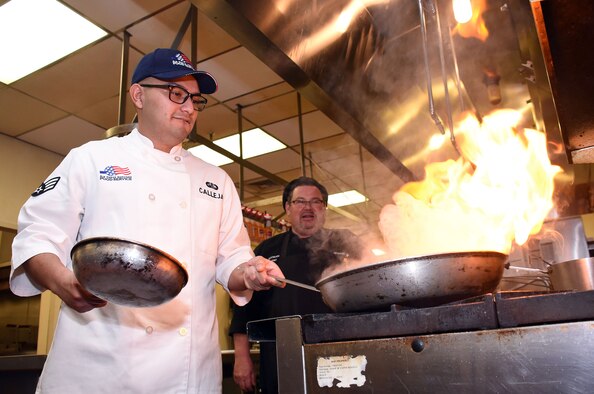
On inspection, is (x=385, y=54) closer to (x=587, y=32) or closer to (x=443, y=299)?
(x=587, y=32)

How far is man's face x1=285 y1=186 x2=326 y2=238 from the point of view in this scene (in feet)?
9.00

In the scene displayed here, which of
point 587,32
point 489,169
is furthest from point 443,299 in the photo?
point 489,169

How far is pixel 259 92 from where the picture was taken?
4.54 metres

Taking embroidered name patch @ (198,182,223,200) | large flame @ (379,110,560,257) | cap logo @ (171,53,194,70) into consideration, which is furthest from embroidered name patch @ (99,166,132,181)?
large flame @ (379,110,560,257)

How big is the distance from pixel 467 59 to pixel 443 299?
261cm

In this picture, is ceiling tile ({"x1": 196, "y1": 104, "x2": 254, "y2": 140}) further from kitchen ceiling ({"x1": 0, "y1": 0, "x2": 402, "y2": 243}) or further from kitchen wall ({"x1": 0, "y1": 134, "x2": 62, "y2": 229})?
kitchen wall ({"x1": 0, "y1": 134, "x2": 62, "y2": 229})

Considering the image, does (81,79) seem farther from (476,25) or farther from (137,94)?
(476,25)

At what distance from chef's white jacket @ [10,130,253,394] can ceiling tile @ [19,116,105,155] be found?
3731 millimetres

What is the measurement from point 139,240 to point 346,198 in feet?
21.8

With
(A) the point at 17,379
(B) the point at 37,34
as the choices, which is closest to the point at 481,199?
(A) the point at 17,379

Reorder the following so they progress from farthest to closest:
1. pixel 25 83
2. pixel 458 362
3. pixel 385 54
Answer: pixel 25 83
pixel 385 54
pixel 458 362

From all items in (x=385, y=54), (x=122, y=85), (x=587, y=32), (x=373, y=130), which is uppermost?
(x=122, y=85)

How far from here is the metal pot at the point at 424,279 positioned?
1.01 m

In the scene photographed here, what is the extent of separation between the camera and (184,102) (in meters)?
1.58
